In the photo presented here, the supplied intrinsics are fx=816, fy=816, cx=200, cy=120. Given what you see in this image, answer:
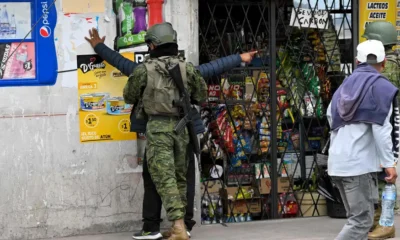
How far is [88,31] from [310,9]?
2282 millimetres

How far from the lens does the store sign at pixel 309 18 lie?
806 centimetres

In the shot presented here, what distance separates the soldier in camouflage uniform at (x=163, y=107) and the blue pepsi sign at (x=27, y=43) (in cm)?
85

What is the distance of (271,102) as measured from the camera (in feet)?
26.5

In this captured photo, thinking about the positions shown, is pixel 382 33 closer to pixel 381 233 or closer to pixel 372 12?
pixel 372 12

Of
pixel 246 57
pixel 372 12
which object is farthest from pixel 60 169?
pixel 372 12

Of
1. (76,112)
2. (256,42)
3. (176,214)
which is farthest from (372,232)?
(76,112)

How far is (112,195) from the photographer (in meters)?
7.41

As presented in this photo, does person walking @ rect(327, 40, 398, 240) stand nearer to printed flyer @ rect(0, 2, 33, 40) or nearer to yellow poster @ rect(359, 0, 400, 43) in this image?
yellow poster @ rect(359, 0, 400, 43)

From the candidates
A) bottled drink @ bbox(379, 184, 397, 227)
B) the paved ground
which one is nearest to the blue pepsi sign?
the paved ground

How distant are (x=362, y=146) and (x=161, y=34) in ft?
6.55

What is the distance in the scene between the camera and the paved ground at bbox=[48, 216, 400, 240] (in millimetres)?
7297

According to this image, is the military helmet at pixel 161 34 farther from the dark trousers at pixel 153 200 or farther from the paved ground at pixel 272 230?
the paved ground at pixel 272 230

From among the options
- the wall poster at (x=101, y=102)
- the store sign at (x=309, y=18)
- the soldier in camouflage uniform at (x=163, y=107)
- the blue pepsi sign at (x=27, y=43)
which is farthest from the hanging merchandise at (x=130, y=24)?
the store sign at (x=309, y=18)

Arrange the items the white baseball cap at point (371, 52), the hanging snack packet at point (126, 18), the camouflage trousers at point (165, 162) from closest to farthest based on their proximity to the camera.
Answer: the white baseball cap at point (371, 52) < the camouflage trousers at point (165, 162) < the hanging snack packet at point (126, 18)
